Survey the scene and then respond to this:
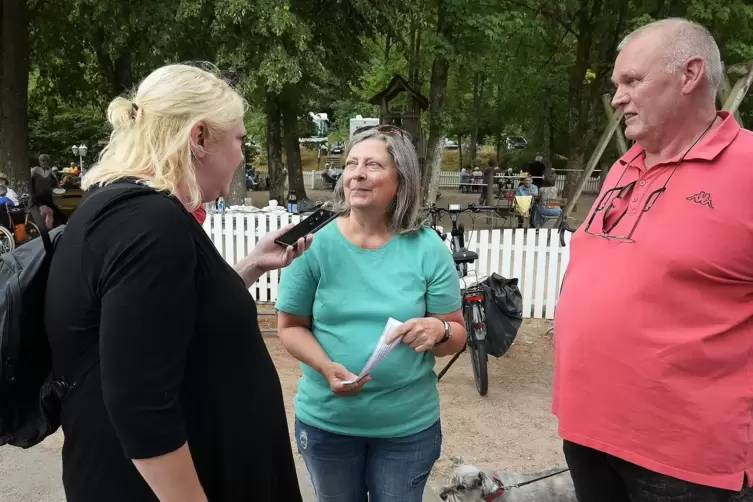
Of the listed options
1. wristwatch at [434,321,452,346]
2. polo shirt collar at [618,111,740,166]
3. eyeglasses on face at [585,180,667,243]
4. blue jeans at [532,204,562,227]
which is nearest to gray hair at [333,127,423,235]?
wristwatch at [434,321,452,346]

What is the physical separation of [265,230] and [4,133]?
980cm

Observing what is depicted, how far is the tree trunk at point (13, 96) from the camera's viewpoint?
13508 mm

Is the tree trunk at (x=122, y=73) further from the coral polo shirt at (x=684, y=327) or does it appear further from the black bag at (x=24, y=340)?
the coral polo shirt at (x=684, y=327)

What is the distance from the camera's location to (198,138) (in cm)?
129

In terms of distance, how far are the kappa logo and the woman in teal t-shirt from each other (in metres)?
→ 0.78

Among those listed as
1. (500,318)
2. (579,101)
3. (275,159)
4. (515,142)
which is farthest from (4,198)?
(515,142)

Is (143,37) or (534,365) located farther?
(143,37)

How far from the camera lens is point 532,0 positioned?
19.3 metres

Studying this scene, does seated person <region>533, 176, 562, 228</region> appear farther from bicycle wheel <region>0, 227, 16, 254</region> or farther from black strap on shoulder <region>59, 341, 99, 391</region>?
black strap on shoulder <region>59, 341, 99, 391</region>

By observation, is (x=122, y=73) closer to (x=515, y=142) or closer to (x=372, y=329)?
(x=372, y=329)

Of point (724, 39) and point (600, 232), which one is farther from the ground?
point (724, 39)

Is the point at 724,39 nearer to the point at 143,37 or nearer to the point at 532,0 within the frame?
the point at 532,0

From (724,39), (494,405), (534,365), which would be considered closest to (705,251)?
(494,405)

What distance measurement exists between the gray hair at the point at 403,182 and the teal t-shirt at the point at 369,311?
0.06 metres
